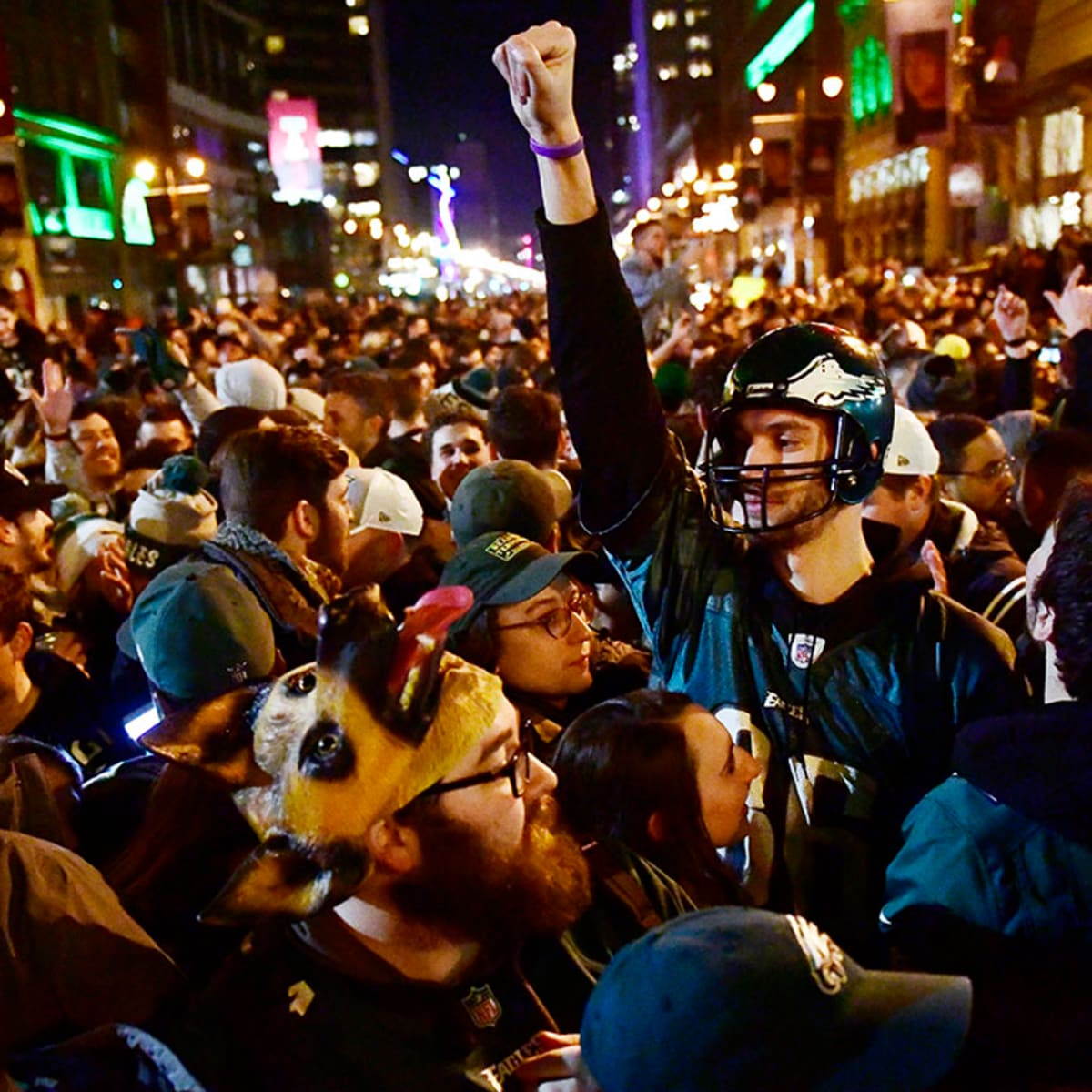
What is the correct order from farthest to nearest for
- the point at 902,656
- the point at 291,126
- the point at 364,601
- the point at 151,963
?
the point at 291,126, the point at 902,656, the point at 151,963, the point at 364,601

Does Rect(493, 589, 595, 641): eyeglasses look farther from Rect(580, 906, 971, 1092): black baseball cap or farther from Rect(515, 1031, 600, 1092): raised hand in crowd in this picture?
Result: Rect(580, 906, 971, 1092): black baseball cap

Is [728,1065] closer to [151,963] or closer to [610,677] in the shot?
[151,963]

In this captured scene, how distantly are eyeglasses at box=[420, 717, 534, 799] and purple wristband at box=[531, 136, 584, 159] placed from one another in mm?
1306

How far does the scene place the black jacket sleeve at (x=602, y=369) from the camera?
2777 mm

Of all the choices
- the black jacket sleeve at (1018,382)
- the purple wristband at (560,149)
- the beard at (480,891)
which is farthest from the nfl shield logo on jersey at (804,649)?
the black jacket sleeve at (1018,382)

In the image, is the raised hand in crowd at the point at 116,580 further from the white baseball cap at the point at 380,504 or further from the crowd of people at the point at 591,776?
the white baseball cap at the point at 380,504

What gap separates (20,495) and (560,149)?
3438mm

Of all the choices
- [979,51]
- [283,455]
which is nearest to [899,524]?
[283,455]

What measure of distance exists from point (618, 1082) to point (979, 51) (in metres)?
31.5

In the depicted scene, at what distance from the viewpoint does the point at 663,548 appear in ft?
9.71

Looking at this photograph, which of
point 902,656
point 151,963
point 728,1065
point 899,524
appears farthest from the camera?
point 899,524

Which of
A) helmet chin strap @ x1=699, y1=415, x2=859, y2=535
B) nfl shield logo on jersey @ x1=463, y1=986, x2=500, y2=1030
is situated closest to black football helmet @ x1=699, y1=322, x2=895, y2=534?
helmet chin strap @ x1=699, y1=415, x2=859, y2=535

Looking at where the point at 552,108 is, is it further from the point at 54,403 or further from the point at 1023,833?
the point at 54,403

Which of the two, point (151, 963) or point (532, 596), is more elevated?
point (532, 596)
